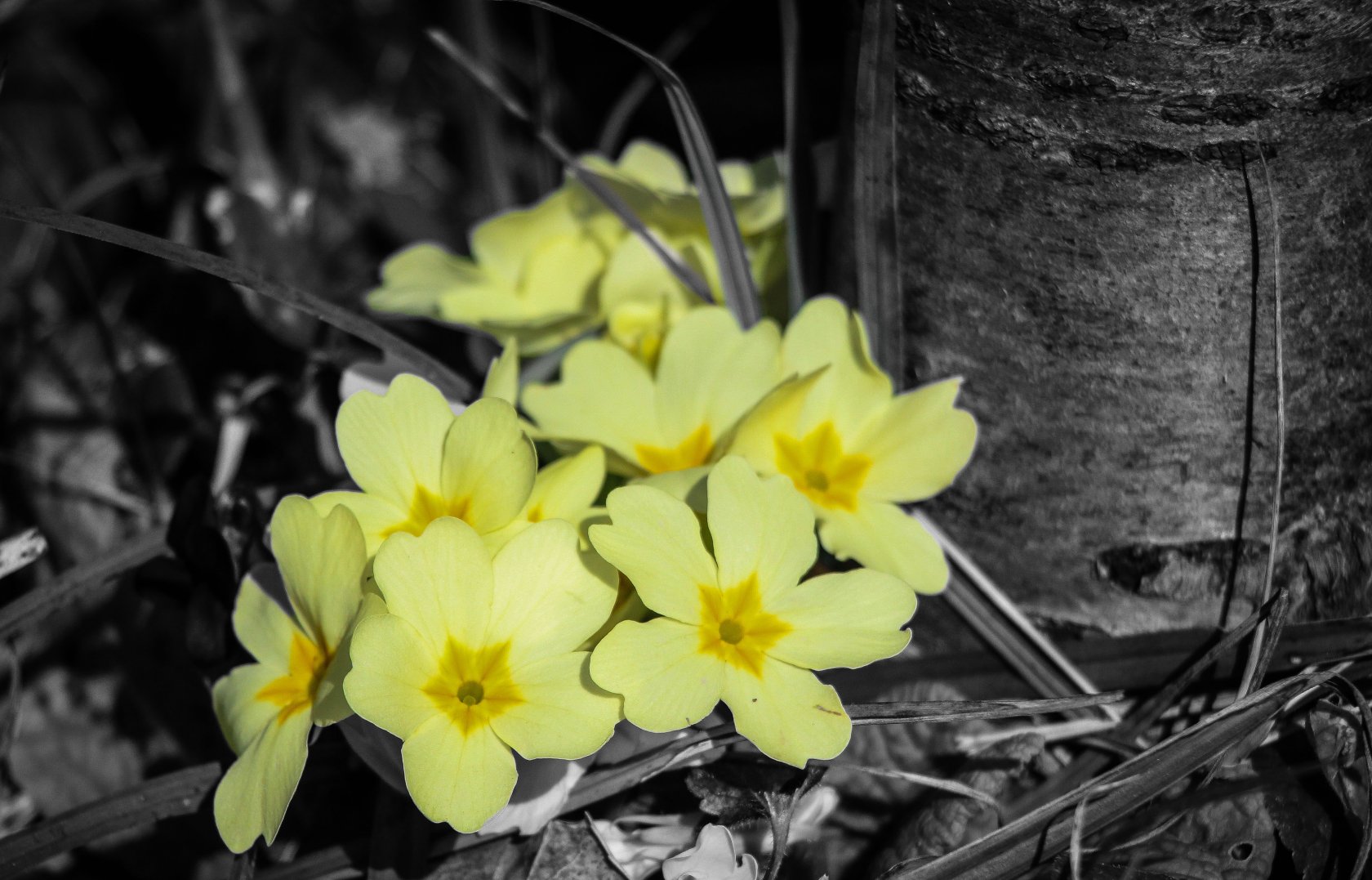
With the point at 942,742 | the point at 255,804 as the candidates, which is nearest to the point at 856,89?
the point at 942,742

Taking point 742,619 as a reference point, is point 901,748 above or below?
below

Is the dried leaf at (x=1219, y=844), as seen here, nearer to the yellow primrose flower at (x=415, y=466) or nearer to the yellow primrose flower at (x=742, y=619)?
the yellow primrose flower at (x=742, y=619)

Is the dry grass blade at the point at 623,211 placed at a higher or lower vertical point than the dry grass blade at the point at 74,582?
higher

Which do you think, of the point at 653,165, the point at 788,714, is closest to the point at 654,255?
the point at 653,165

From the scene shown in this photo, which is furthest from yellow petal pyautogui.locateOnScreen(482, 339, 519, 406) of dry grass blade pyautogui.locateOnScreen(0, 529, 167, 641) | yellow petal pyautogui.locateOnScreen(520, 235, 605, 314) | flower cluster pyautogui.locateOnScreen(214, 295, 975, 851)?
dry grass blade pyautogui.locateOnScreen(0, 529, 167, 641)

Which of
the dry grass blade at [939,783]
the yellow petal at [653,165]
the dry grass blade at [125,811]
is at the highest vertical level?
the yellow petal at [653,165]

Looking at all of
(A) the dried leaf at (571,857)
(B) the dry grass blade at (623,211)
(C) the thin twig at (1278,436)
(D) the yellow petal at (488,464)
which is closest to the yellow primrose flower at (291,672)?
(D) the yellow petal at (488,464)

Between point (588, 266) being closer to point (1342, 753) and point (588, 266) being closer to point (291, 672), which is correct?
point (291, 672)
